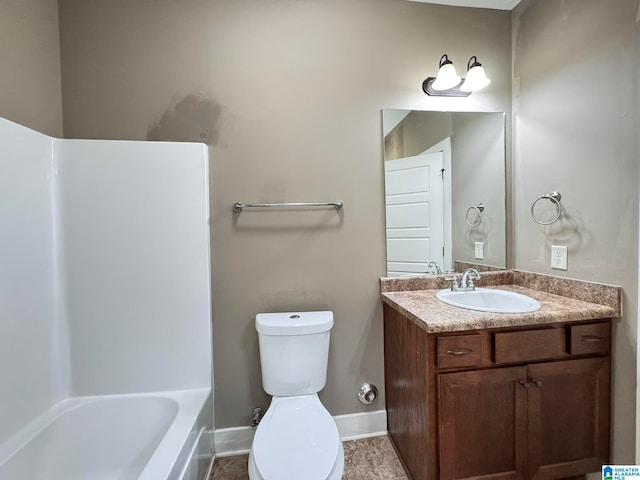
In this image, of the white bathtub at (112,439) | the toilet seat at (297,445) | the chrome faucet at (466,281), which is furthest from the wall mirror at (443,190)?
the white bathtub at (112,439)

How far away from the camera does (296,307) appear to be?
158cm

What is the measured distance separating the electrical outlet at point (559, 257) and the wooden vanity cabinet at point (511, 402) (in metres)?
0.32

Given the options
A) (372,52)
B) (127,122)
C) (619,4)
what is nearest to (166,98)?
(127,122)

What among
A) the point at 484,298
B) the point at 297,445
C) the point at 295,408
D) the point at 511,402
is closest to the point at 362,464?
the point at 295,408

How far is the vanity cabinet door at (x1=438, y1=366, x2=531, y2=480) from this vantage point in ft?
3.69

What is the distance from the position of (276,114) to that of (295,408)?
1541mm

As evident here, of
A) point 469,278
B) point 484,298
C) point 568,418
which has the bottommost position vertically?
point 568,418

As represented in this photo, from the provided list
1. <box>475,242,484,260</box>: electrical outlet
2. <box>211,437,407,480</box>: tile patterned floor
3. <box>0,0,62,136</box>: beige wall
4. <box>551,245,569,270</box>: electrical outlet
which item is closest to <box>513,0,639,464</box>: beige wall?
<box>551,245,569,270</box>: electrical outlet

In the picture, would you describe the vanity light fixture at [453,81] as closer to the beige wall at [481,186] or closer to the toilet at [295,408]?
the beige wall at [481,186]

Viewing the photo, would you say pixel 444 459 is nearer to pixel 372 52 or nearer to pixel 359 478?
pixel 359 478

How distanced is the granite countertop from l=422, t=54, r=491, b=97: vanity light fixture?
117 cm

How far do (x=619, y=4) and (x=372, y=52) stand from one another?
1.08m

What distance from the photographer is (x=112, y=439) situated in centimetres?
128

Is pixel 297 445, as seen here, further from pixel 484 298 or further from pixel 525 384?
pixel 484 298
